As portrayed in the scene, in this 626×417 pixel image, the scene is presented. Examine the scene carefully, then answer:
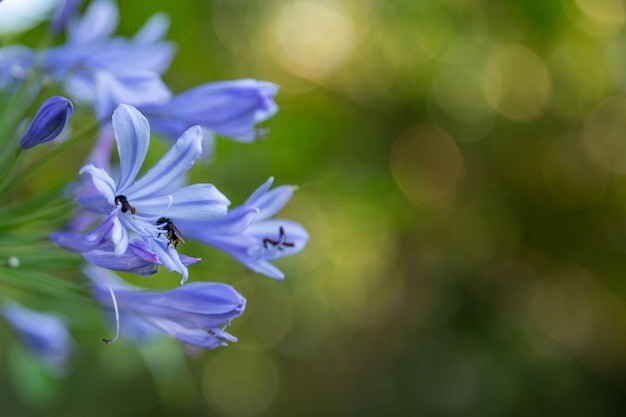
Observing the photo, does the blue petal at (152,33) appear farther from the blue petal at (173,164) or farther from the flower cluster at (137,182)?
the blue petal at (173,164)

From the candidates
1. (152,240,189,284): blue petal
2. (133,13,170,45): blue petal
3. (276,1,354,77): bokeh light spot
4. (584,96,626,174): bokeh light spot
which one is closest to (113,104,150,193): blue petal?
(152,240,189,284): blue petal

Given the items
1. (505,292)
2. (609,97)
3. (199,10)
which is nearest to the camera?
(199,10)

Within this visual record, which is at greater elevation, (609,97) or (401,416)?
(609,97)

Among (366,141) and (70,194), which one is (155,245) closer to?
(70,194)

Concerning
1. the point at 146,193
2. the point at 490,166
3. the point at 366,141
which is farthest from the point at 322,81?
the point at 146,193

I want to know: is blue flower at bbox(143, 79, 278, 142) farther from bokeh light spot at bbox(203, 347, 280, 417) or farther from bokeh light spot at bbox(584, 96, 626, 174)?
bokeh light spot at bbox(203, 347, 280, 417)

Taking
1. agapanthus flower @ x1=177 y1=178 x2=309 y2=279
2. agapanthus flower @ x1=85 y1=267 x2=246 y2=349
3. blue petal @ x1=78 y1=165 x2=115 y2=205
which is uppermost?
blue petal @ x1=78 y1=165 x2=115 y2=205

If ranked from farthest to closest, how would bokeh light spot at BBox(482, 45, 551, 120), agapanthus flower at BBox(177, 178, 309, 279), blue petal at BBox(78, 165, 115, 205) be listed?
bokeh light spot at BBox(482, 45, 551, 120) < agapanthus flower at BBox(177, 178, 309, 279) < blue petal at BBox(78, 165, 115, 205)
